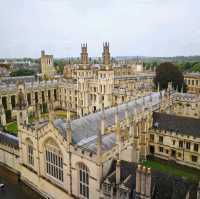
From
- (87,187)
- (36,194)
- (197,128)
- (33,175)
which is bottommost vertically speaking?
(36,194)

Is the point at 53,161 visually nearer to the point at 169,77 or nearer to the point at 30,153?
the point at 30,153

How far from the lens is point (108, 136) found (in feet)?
69.6

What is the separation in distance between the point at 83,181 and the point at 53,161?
4.17 metres

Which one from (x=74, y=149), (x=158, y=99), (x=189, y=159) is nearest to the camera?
(x=74, y=149)

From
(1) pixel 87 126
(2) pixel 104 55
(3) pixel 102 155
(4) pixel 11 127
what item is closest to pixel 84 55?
(2) pixel 104 55

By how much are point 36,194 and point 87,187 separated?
309 inches

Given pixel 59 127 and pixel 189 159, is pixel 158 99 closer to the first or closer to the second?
pixel 189 159

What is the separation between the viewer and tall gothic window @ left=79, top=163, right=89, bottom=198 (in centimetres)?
1931

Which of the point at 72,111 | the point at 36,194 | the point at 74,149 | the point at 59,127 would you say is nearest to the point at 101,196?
the point at 74,149

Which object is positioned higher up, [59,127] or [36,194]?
[59,127]

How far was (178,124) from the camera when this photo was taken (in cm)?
3128

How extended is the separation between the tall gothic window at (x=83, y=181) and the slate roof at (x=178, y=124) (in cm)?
1586

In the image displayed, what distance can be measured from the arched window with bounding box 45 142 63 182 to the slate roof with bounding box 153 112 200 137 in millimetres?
16006

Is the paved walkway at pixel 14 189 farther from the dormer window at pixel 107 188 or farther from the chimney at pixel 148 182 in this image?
the chimney at pixel 148 182
